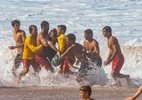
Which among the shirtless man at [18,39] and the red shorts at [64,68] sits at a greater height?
the shirtless man at [18,39]

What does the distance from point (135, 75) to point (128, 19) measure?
16.9 m

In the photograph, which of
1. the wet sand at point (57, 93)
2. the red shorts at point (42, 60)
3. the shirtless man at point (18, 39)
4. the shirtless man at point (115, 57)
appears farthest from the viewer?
the shirtless man at point (18, 39)

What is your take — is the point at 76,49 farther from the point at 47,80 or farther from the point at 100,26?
the point at 100,26

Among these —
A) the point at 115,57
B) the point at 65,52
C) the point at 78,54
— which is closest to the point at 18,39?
the point at 65,52

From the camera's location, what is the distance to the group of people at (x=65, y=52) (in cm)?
1219

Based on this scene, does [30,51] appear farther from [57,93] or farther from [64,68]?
[57,93]

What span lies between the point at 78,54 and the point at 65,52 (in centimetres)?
25

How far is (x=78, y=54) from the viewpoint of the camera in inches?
483

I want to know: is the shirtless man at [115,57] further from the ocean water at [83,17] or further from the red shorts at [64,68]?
the ocean water at [83,17]

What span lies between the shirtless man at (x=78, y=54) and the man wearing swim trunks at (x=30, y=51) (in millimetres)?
572

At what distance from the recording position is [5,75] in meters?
13.5

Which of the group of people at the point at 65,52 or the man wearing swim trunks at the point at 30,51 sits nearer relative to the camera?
the group of people at the point at 65,52

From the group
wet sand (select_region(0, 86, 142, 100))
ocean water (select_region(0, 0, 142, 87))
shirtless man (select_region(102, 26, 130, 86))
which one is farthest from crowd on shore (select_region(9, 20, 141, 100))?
ocean water (select_region(0, 0, 142, 87))

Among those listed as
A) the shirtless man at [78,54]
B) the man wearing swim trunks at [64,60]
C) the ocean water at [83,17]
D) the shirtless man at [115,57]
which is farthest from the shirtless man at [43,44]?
the ocean water at [83,17]
